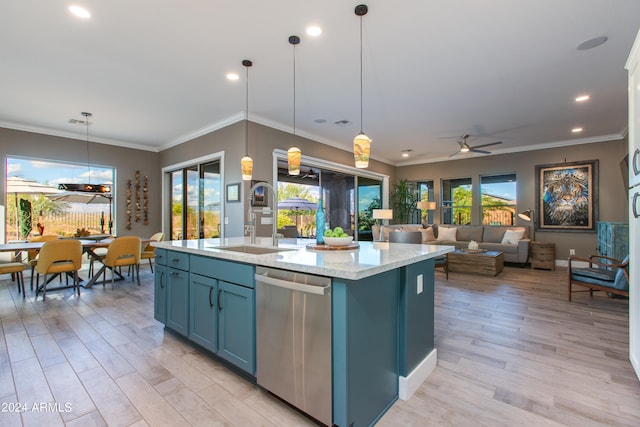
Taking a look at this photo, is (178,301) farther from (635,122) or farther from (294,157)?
(635,122)

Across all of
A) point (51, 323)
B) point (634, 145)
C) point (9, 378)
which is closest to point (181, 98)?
point (51, 323)

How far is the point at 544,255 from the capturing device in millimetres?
6082

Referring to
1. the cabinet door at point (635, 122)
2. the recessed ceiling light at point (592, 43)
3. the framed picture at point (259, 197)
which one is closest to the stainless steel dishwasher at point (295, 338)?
the cabinet door at point (635, 122)

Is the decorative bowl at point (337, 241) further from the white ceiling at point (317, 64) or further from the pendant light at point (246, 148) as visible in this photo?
the white ceiling at point (317, 64)

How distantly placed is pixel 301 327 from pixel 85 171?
682cm

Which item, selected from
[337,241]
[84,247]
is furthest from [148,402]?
[84,247]

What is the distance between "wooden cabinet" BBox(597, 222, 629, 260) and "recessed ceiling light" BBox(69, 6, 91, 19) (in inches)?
268

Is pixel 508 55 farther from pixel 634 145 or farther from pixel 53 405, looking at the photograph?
pixel 53 405

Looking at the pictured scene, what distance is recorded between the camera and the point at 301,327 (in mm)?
1595

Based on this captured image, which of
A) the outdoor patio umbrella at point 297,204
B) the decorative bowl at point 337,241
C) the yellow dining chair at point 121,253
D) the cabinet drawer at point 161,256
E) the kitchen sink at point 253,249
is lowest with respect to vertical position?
the yellow dining chair at point 121,253

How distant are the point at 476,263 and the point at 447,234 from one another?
2.10 m

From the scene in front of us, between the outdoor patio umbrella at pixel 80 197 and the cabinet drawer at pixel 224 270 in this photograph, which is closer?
the cabinet drawer at pixel 224 270

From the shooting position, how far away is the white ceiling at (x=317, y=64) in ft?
7.86

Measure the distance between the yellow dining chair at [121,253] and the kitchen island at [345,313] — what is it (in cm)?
247
